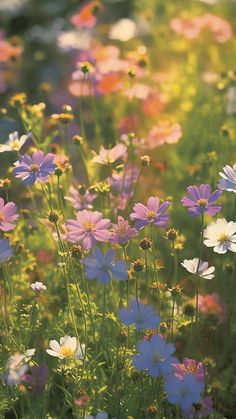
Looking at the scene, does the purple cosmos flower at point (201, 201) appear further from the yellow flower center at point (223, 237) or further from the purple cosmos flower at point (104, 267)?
the purple cosmos flower at point (104, 267)

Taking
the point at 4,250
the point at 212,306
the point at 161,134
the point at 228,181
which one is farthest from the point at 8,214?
the point at 161,134

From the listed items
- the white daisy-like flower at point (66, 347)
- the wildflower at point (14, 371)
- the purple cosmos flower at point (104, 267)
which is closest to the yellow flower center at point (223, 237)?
the purple cosmos flower at point (104, 267)

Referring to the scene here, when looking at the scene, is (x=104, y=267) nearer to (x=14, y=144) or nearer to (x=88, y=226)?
(x=88, y=226)

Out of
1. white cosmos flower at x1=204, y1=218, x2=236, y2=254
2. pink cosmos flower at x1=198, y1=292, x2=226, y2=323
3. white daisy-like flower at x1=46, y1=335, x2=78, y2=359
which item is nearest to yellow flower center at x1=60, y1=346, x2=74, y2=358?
white daisy-like flower at x1=46, y1=335, x2=78, y2=359

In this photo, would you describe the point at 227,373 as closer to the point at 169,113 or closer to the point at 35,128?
the point at 35,128

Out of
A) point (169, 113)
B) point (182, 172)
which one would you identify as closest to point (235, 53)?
point (169, 113)

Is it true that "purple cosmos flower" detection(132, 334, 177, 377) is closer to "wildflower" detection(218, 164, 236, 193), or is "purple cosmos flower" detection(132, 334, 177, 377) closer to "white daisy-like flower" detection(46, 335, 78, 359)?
"white daisy-like flower" detection(46, 335, 78, 359)
